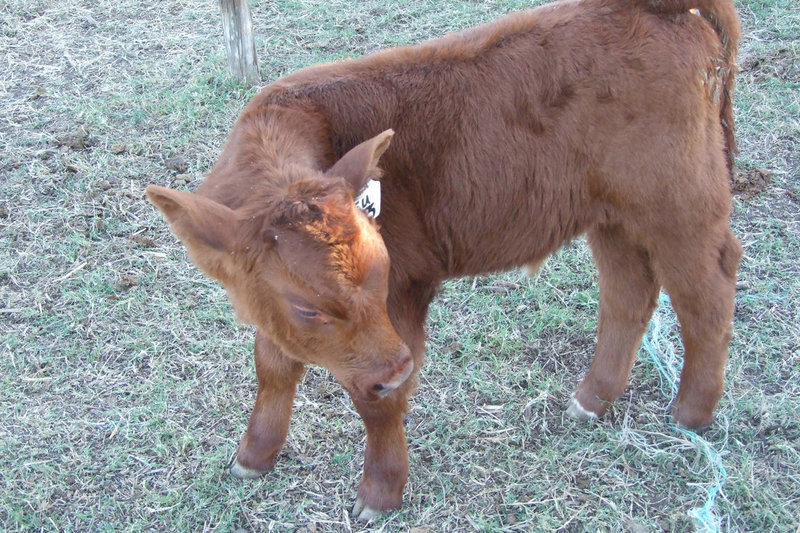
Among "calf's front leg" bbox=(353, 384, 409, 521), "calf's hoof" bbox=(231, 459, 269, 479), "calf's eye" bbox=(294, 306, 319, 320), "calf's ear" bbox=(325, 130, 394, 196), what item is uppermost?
"calf's ear" bbox=(325, 130, 394, 196)

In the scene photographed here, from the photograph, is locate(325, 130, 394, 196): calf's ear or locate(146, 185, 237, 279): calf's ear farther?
locate(325, 130, 394, 196): calf's ear

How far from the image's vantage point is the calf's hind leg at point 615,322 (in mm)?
3773

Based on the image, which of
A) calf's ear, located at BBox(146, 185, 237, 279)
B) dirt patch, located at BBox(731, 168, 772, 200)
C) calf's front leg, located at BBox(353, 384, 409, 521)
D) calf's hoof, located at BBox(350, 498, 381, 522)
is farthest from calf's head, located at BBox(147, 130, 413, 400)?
dirt patch, located at BBox(731, 168, 772, 200)

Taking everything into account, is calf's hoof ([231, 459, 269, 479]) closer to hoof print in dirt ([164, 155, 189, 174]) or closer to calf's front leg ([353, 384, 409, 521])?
calf's front leg ([353, 384, 409, 521])

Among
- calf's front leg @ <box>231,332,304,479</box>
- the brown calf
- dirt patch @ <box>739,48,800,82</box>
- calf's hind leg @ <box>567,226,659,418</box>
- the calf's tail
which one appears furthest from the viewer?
dirt patch @ <box>739,48,800,82</box>

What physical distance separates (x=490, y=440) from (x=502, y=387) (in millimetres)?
366

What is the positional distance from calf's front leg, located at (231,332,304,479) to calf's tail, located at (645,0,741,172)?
224cm

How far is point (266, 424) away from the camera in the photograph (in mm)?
3635

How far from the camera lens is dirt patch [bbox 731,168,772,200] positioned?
5.19 m

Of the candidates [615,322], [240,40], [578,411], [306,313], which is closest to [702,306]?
[615,322]

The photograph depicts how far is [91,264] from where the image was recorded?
16.0ft

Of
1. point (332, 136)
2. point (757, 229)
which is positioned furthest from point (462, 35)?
point (757, 229)

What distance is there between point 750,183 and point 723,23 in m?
2.16

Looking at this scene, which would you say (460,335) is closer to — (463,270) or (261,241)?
(463,270)
